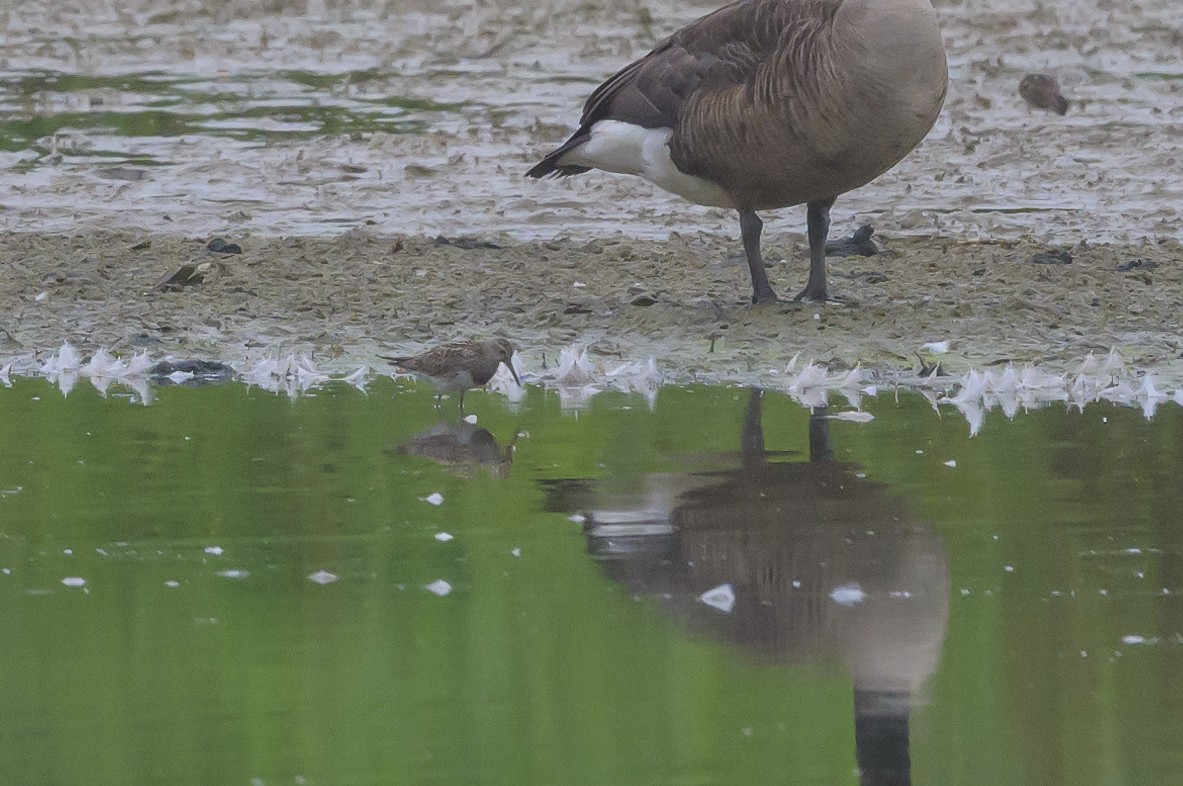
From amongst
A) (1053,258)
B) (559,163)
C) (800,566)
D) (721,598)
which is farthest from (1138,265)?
(721,598)

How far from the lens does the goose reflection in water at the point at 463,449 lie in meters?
6.80

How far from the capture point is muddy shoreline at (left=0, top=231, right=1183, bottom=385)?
9070 mm

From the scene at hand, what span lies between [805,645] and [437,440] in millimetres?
2763

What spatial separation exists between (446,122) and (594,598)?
10104 mm

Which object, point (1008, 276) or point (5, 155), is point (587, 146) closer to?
point (1008, 276)

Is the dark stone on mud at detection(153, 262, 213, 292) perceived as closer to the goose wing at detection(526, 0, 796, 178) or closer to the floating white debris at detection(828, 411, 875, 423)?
the goose wing at detection(526, 0, 796, 178)

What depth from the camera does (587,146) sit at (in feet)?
31.9

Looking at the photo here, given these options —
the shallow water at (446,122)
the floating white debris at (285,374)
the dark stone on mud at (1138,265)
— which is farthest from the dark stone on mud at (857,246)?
the floating white debris at (285,374)

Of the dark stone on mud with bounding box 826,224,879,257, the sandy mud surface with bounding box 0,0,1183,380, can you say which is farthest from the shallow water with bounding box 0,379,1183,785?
the dark stone on mud with bounding box 826,224,879,257

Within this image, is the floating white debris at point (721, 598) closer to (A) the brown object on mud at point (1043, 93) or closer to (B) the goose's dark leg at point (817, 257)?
(B) the goose's dark leg at point (817, 257)

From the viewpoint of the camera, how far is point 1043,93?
15.0m

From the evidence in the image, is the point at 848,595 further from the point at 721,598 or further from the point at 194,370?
the point at 194,370

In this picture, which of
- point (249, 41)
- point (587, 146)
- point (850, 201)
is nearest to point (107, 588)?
point (587, 146)

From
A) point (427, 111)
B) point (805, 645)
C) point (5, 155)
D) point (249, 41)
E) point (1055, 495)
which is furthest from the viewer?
point (249, 41)
